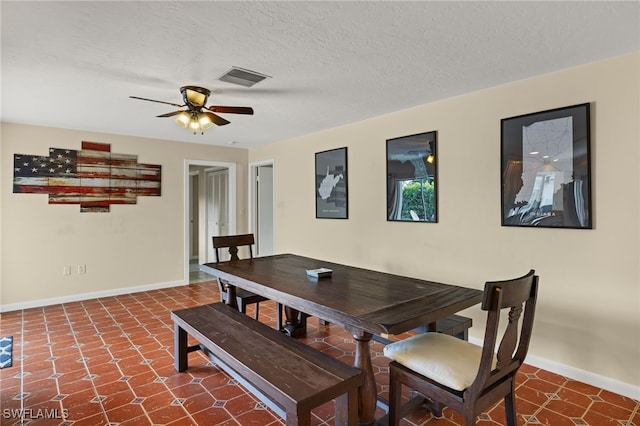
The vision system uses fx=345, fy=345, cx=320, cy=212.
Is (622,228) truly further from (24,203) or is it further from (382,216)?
(24,203)

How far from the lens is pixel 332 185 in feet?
15.3

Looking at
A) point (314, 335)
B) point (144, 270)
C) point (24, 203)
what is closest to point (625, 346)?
point (314, 335)

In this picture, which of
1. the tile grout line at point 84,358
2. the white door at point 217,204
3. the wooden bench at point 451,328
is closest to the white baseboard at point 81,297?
the tile grout line at point 84,358

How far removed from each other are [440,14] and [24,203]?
200 inches

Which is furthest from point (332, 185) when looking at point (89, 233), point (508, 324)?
point (89, 233)

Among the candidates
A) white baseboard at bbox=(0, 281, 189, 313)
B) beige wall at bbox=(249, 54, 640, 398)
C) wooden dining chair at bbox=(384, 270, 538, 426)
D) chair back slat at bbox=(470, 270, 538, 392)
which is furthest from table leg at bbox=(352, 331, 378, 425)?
white baseboard at bbox=(0, 281, 189, 313)

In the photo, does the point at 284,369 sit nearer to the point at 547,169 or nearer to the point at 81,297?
the point at 547,169

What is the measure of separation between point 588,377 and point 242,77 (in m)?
3.48

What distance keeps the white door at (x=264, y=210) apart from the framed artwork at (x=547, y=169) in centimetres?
427

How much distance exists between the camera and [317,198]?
16.2 ft

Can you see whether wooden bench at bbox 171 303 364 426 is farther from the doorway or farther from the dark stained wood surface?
the doorway

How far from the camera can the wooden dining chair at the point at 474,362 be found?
4.94 ft

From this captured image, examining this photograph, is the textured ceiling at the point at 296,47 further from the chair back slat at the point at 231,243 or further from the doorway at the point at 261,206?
the doorway at the point at 261,206

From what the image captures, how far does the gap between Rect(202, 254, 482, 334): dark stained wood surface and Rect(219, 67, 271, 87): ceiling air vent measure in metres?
1.60
